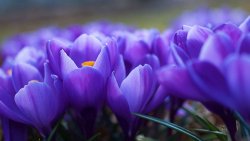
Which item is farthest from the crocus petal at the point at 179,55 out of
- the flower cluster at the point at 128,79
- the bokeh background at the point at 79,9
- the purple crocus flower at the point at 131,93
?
the bokeh background at the point at 79,9

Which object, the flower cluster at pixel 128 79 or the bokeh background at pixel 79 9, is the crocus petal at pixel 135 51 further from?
the bokeh background at pixel 79 9

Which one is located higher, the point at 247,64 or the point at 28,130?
the point at 247,64

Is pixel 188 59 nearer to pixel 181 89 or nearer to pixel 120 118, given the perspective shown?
pixel 181 89

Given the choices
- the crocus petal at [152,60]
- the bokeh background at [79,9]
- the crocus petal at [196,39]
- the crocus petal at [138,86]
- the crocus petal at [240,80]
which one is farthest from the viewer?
the bokeh background at [79,9]

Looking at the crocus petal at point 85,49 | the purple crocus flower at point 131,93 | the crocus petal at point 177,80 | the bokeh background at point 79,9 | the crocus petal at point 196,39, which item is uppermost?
the crocus petal at point 196,39

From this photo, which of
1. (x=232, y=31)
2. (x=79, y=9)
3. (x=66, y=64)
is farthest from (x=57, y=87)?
(x=79, y=9)

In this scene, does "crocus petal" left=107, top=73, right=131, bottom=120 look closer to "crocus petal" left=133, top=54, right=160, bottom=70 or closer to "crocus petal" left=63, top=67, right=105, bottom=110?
"crocus petal" left=63, top=67, right=105, bottom=110

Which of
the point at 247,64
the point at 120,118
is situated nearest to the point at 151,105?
the point at 120,118

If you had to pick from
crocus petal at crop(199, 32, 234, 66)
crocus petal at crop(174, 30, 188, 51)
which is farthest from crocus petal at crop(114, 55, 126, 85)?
crocus petal at crop(199, 32, 234, 66)
